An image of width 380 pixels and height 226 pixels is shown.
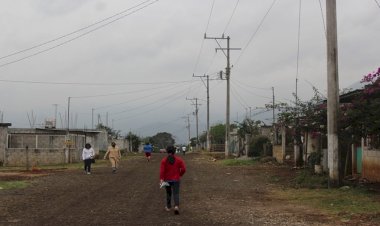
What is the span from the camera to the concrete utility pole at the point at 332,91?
56.6 ft

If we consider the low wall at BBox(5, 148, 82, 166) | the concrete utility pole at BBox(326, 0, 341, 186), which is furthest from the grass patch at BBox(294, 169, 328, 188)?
the low wall at BBox(5, 148, 82, 166)

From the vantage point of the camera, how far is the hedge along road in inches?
451

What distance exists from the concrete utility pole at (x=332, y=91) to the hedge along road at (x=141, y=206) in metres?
2.30

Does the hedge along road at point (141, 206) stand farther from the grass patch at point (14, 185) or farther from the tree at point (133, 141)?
the tree at point (133, 141)

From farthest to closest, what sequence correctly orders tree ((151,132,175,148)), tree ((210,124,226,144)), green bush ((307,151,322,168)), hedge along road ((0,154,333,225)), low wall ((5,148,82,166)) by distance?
tree ((151,132,175,148))
tree ((210,124,226,144))
low wall ((5,148,82,166))
green bush ((307,151,322,168))
hedge along road ((0,154,333,225))

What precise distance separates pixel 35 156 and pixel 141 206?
26261mm

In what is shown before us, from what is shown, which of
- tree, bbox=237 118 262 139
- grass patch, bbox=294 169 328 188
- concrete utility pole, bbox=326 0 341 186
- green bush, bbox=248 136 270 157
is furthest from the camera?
tree, bbox=237 118 262 139

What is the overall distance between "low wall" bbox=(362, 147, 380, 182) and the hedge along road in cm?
386

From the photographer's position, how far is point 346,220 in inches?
449

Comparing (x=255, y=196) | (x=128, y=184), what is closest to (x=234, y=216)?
(x=255, y=196)

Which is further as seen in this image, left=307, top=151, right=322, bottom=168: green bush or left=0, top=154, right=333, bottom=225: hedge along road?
left=307, top=151, right=322, bottom=168: green bush

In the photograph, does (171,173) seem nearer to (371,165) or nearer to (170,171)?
(170,171)

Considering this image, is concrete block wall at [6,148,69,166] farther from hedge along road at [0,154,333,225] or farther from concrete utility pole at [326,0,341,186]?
concrete utility pole at [326,0,341,186]

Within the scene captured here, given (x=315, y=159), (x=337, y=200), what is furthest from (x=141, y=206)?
(x=315, y=159)
